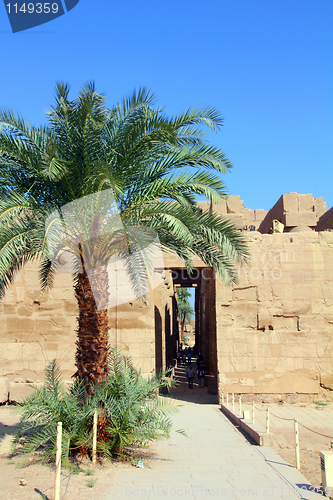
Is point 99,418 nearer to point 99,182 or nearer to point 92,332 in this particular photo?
point 92,332

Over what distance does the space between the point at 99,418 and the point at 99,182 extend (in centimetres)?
336

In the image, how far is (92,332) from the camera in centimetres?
613

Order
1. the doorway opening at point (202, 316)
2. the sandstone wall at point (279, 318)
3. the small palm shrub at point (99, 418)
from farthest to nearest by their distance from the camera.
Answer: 1. the doorway opening at point (202, 316)
2. the sandstone wall at point (279, 318)
3. the small palm shrub at point (99, 418)

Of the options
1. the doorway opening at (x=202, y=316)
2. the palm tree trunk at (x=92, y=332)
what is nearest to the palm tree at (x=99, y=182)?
the palm tree trunk at (x=92, y=332)

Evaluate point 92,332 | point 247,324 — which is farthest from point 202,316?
point 92,332

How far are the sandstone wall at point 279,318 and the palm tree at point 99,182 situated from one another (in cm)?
513

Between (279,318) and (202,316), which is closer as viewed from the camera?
(279,318)

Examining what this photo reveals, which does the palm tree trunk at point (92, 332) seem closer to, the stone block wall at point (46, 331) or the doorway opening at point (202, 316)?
the doorway opening at point (202, 316)

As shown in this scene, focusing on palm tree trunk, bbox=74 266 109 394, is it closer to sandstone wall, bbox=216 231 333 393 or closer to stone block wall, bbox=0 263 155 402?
stone block wall, bbox=0 263 155 402

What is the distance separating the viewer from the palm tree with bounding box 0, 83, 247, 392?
19.7ft

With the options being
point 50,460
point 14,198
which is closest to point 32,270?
point 14,198

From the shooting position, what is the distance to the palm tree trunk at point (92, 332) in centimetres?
607

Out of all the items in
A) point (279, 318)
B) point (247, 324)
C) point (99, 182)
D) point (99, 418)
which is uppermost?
point (99, 182)

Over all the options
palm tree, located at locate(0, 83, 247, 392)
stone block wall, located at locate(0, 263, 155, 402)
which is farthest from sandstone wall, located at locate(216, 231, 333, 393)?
palm tree, located at locate(0, 83, 247, 392)
